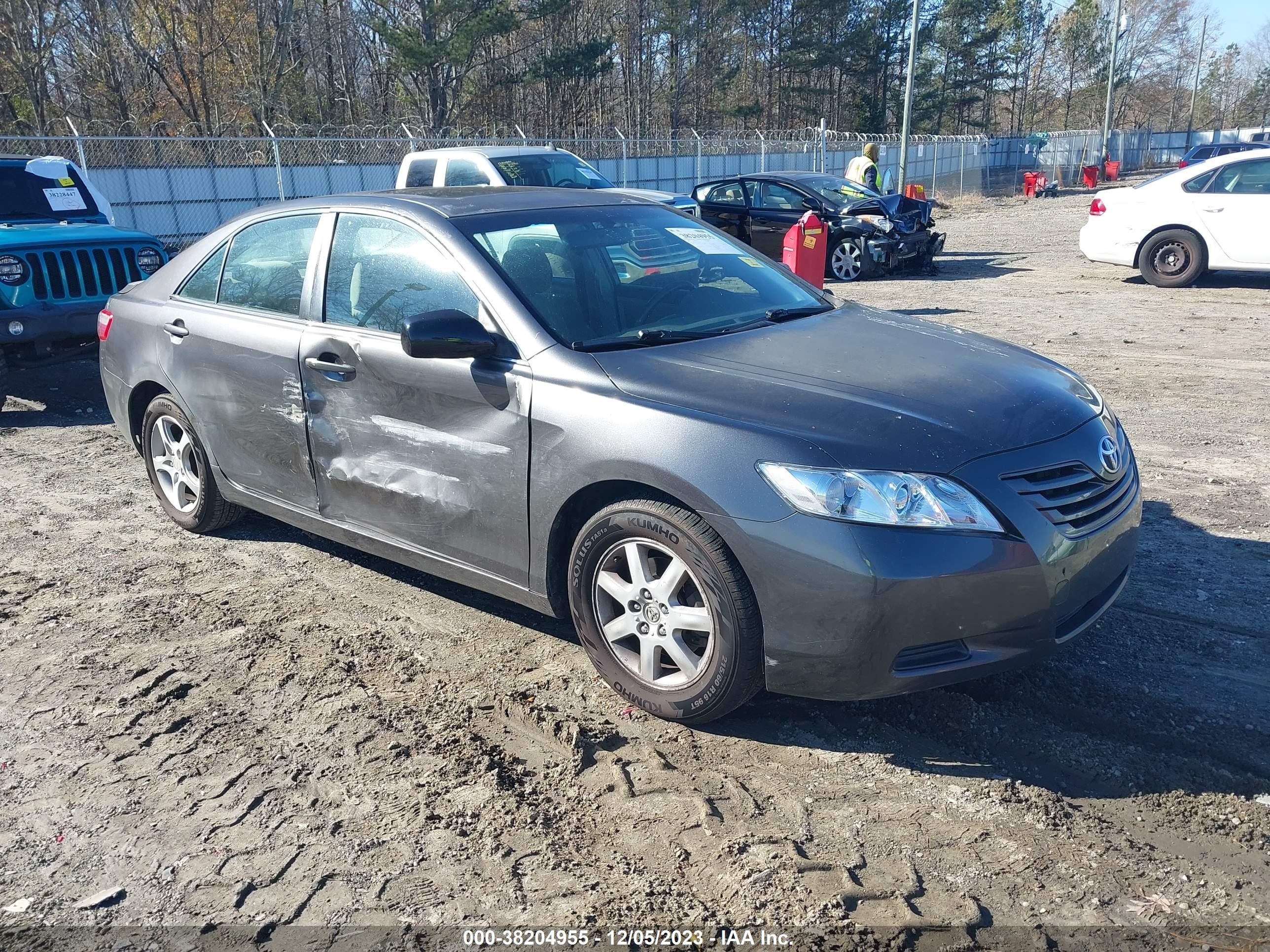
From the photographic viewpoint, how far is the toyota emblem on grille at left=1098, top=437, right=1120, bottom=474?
338 centimetres

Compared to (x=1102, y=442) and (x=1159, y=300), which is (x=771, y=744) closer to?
(x=1102, y=442)

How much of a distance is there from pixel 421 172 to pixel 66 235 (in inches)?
250

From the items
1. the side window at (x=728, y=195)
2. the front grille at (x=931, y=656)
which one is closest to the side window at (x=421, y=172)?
the side window at (x=728, y=195)

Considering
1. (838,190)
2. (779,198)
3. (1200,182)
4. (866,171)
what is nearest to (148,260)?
(779,198)

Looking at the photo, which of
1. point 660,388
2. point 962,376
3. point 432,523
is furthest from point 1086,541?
point 432,523

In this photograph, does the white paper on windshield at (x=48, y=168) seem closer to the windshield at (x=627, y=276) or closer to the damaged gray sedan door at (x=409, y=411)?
the damaged gray sedan door at (x=409, y=411)

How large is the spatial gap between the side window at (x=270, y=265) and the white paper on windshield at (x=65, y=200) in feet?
18.2

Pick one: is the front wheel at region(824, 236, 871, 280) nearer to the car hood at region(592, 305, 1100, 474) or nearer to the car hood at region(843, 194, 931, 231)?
the car hood at region(843, 194, 931, 231)

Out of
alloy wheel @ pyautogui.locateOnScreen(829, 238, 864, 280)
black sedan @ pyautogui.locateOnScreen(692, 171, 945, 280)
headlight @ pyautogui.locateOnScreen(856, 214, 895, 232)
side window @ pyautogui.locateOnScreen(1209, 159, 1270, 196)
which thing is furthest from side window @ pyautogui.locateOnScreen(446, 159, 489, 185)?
side window @ pyautogui.locateOnScreen(1209, 159, 1270, 196)

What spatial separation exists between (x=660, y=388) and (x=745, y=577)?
68 cm

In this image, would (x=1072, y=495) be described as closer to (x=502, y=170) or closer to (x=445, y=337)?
(x=445, y=337)

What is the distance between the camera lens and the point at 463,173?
13.3 meters

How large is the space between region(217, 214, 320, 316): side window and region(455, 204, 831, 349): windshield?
0.92 m

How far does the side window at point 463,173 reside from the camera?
13.1 m
